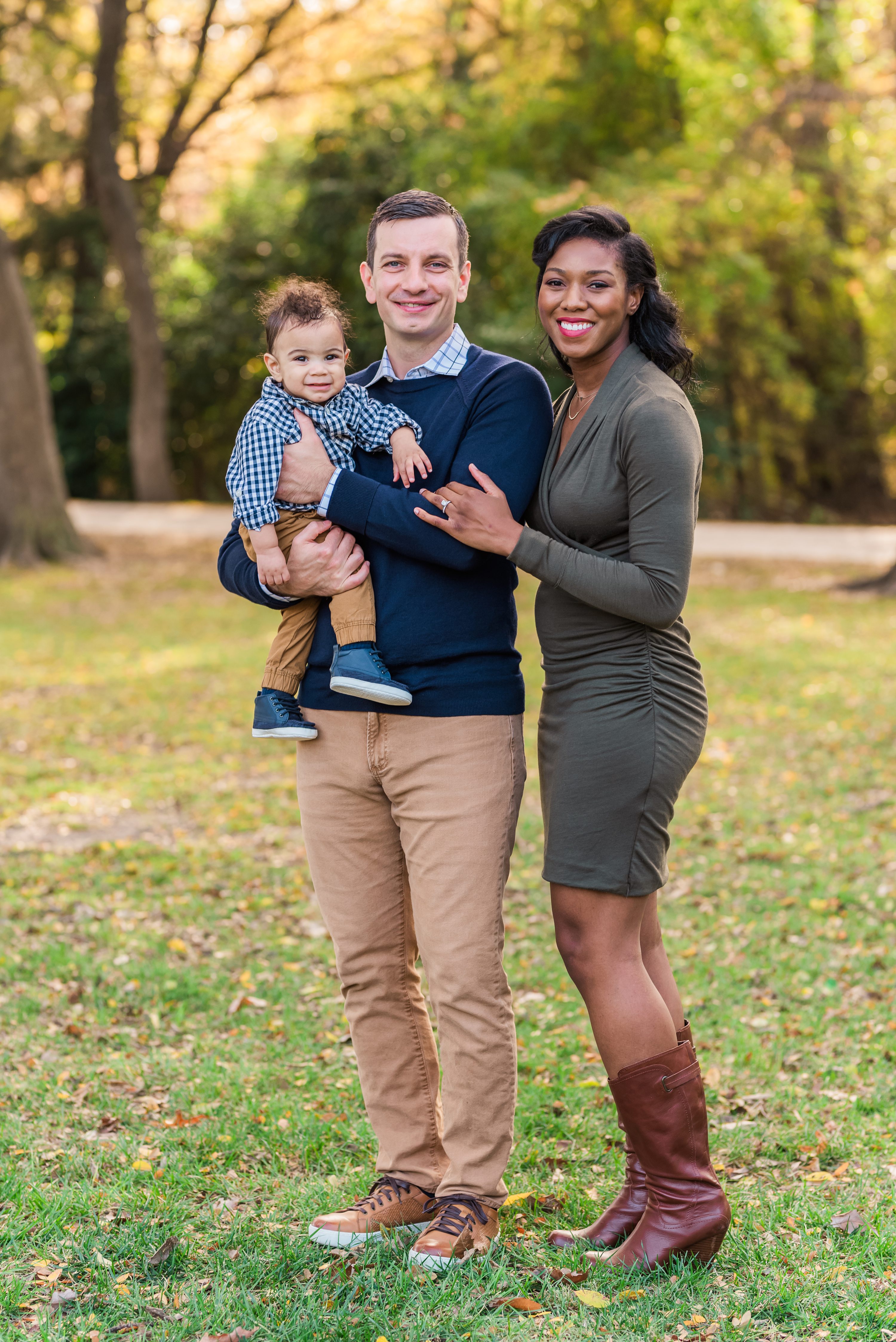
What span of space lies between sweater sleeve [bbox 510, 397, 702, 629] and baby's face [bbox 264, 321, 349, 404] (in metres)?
0.59

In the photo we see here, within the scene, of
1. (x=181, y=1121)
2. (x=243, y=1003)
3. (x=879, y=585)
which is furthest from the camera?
(x=879, y=585)

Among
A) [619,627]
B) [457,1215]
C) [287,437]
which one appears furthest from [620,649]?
[457,1215]

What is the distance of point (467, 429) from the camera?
274 centimetres

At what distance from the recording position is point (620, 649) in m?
2.70

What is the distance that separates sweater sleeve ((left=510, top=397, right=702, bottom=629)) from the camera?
8.26 ft

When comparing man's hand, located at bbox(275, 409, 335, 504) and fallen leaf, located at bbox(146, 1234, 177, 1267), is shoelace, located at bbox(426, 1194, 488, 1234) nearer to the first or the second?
fallen leaf, located at bbox(146, 1234, 177, 1267)

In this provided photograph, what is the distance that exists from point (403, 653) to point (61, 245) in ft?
79.2

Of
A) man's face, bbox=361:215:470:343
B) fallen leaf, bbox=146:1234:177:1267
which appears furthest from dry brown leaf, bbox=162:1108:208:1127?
man's face, bbox=361:215:470:343

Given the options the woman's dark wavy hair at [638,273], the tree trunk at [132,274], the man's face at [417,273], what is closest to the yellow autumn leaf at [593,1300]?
the woman's dark wavy hair at [638,273]

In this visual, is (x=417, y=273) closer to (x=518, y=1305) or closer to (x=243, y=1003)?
(x=518, y=1305)

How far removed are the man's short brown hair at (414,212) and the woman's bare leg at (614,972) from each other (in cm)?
140

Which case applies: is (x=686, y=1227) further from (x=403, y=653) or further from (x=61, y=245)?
(x=61, y=245)

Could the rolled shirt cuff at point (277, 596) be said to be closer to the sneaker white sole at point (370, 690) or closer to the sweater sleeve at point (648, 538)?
the sneaker white sole at point (370, 690)

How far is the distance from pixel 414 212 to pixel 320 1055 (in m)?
2.61
